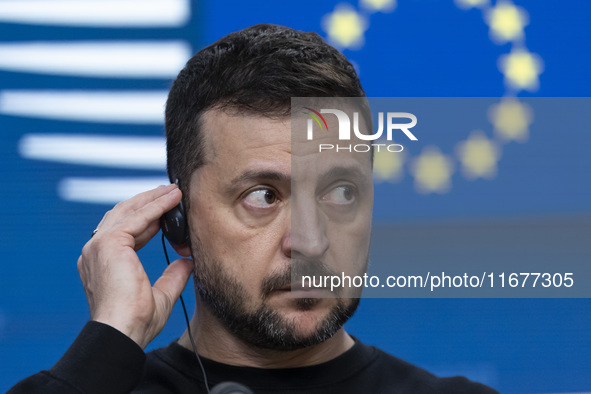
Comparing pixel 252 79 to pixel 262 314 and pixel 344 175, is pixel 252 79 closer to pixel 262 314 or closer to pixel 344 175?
pixel 344 175

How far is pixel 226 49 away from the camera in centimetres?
170

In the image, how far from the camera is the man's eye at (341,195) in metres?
1.60

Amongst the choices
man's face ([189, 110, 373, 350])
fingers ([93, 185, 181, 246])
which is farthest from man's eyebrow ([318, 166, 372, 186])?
fingers ([93, 185, 181, 246])

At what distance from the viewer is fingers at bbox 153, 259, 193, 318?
5.45 feet

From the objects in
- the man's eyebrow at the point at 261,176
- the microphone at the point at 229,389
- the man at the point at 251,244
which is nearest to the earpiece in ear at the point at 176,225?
the man at the point at 251,244

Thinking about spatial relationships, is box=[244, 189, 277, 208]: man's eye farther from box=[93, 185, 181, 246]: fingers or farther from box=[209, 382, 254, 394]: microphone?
box=[209, 382, 254, 394]: microphone

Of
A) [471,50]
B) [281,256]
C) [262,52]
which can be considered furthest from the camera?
[471,50]

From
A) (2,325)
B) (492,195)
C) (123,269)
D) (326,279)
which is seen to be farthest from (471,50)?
(2,325)

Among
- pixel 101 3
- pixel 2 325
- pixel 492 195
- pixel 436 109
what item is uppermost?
pixel 101 3

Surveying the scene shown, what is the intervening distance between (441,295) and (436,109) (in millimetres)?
530

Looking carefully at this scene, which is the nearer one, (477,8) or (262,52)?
(262,52)

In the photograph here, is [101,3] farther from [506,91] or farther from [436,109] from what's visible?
[506,91]

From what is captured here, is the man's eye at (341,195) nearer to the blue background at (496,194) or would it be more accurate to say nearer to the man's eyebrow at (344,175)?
the man's eyebrow at (344,175)

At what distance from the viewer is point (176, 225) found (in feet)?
5.37
